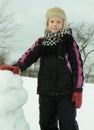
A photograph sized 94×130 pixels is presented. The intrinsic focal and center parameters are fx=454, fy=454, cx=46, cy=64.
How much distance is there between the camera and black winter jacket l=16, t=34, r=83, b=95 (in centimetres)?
456

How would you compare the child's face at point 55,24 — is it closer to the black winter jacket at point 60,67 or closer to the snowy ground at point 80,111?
the black winter jacket at point 60,67

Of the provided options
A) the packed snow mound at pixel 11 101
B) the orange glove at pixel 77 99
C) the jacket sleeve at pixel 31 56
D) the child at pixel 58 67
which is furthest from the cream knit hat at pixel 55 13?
the packed snow mound at pixel 11 101

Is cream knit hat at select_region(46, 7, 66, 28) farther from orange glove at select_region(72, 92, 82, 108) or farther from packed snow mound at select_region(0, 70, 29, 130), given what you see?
packed snow mound at select_region(0, 70, 29, 130)

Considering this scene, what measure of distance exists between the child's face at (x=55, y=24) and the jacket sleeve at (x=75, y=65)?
137mm

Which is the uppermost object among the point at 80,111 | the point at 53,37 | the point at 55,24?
the point at 55,24

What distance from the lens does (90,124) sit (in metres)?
6.32

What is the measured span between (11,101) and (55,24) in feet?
3.80

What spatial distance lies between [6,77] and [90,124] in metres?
2.75

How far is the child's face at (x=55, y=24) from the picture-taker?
4625 millimetres

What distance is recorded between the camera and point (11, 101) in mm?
3795

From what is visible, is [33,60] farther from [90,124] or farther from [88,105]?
[88,105]

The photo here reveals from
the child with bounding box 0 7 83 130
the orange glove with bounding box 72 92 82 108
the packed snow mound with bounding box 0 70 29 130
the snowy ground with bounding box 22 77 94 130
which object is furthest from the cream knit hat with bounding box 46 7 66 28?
the snowy ground with bounding box 22 77 94 130

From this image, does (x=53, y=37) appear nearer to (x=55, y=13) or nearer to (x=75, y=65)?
(x=55, y=13)

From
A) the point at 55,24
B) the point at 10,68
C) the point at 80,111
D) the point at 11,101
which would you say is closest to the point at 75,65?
the point at 55,24
